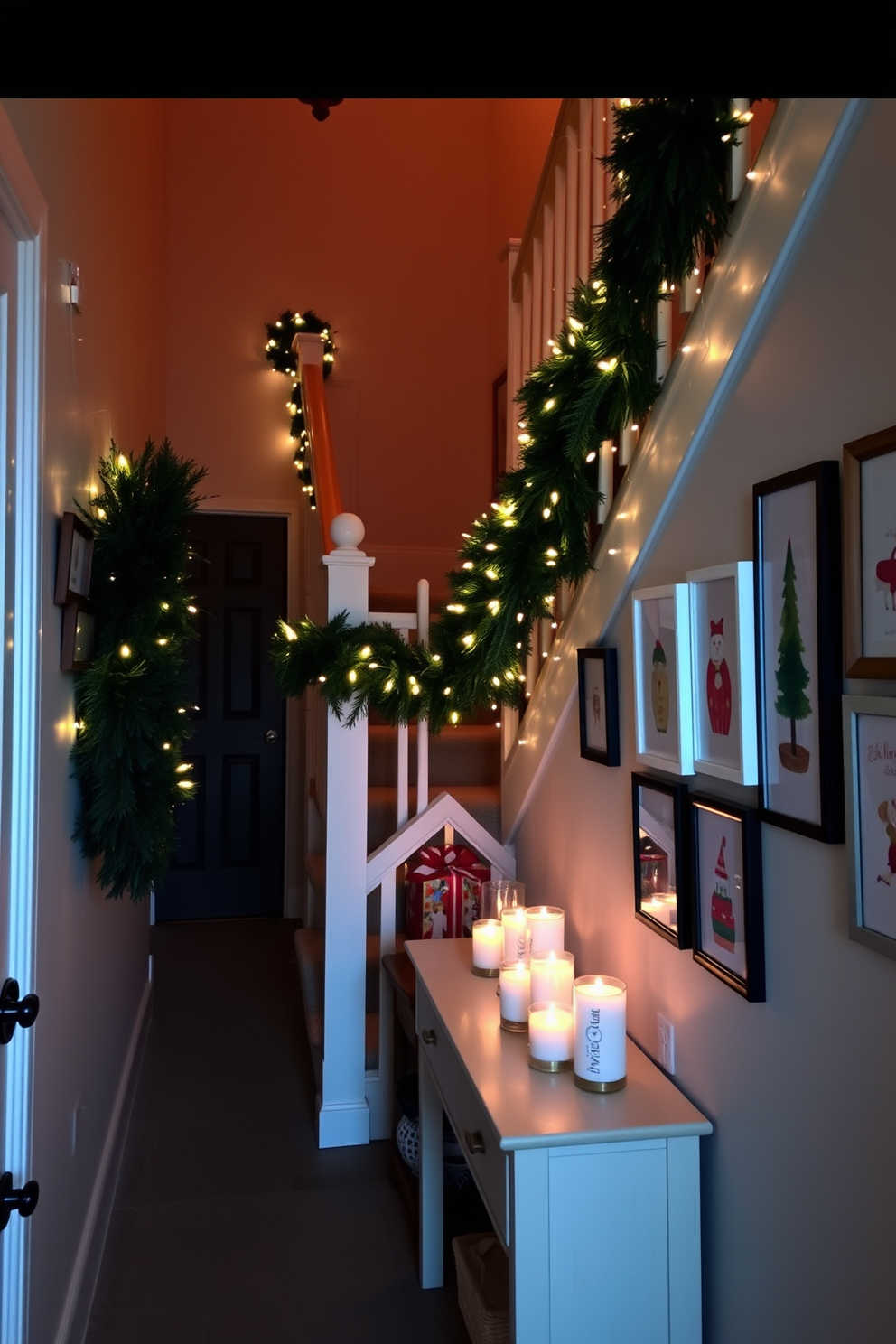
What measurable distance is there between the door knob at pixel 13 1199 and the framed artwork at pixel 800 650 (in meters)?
1.10

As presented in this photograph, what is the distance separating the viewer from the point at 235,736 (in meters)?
5.29

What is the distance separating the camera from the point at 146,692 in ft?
7.04

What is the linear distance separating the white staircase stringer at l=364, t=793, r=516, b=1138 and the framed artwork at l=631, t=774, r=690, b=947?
3.52ft

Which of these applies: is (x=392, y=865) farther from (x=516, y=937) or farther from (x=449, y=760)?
(x=516, y=937)

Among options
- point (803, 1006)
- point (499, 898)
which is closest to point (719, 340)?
point (803, 1006)

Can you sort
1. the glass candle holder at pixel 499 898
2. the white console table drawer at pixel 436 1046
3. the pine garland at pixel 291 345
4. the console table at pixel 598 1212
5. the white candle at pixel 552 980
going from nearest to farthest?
the console table at pixel 598 1212 → the white candle at pixel 552 980 → the white console table drawer at pixel 436 1046 → the glass candle holder at pixel 499 898 → the pine garland at pixel 291 345

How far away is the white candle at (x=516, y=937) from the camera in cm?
204

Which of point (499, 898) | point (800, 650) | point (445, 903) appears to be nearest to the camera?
point (800, 650)

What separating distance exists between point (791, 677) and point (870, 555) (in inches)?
8.7

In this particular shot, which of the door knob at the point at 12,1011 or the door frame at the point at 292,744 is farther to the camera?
the door frame at the point at 292,744

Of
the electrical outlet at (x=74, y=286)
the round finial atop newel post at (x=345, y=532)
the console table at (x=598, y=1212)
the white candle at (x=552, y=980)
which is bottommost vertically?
the console table at (x=598, y=1212)

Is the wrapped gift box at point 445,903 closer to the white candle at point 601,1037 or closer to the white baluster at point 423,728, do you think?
the white baluster at point 423,728

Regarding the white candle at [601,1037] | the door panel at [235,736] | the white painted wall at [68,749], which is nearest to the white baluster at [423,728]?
the white painted wall at [68,749]
